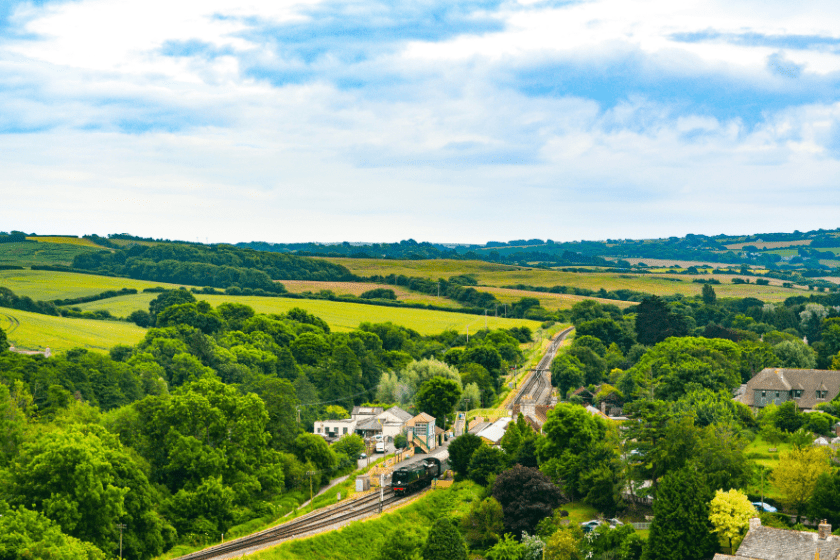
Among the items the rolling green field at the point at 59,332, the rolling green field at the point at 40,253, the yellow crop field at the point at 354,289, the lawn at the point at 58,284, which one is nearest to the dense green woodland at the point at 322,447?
the rolling green field at the point at 59,332

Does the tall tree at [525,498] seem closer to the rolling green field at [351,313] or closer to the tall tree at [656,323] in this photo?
the tall tree at [656,323]

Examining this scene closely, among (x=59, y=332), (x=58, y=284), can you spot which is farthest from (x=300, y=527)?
(x=58, y=284)

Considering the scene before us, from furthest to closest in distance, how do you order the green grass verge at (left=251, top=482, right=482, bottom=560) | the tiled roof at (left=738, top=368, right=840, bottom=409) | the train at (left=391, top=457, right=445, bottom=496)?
the tiled roof at (left=738, top=368, right=840, bottom=409) < the train at (left=391, top=457, right=445, bottom=496) < the green grass verge at (left=251, top=482, right=482, bottom=560)

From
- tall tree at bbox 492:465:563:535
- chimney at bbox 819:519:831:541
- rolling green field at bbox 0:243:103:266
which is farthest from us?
rolling green field at bbox 0:243:103:266

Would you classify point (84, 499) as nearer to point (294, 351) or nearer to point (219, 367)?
point (219, 367)

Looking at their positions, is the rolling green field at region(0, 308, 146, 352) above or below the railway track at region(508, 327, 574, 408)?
above

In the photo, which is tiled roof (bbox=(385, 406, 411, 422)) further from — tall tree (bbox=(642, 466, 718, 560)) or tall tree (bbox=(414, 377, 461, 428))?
tall tree (bbox=(642, 466, 718, 560))

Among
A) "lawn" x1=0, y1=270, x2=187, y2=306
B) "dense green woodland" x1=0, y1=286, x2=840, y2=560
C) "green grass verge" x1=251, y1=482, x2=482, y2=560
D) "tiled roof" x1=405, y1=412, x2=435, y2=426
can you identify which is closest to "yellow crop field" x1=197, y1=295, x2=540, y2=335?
"lawn" x1=0, y1=270, x2=187, y2=306
